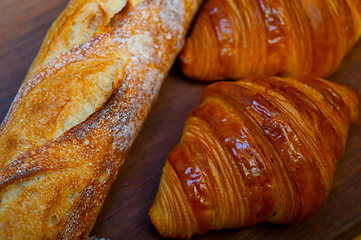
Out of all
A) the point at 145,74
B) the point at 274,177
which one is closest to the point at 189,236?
the point at 274,177

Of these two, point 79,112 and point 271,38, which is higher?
→ point 79,112

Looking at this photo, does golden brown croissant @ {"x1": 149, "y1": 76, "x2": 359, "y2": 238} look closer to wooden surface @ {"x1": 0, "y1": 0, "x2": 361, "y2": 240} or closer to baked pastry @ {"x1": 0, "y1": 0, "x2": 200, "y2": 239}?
wooden surface @ {"x1": 0, "y1": 0, "x2": 361, "y2": 240}

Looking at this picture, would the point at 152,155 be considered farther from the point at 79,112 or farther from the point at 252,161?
the point at 252,161

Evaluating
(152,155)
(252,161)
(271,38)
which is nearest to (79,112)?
(152,155)

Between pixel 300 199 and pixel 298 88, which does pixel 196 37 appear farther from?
pixel 300 199

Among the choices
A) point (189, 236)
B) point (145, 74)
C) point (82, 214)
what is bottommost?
point (189, 236)

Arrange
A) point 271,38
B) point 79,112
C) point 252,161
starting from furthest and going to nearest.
A: point 271,38
point 79,112
point 252,161
